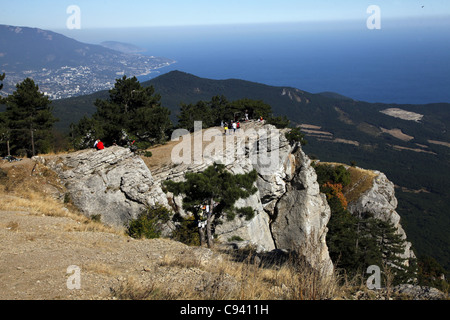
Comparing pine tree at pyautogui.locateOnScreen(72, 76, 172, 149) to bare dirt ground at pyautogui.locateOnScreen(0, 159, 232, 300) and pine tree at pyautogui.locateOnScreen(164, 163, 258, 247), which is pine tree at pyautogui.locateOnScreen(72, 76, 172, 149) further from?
Result: bare dirt ground at pyautogui.locateOnScreen(0, 159, 232, 300)

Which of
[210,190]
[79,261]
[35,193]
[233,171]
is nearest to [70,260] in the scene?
[79,261]

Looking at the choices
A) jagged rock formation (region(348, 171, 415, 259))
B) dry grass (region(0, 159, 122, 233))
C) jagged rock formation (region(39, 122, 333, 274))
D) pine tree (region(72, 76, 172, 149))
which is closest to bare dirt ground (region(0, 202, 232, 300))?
dry grass (region(0, 159, 122, 233))

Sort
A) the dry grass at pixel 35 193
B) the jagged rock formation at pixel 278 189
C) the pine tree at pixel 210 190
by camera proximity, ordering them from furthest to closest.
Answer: the jagged rock formation at pixel 278 189 → the pine tree at pixel 210 190 → the dry grass at pixel 35 193

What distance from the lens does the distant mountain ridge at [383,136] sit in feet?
258

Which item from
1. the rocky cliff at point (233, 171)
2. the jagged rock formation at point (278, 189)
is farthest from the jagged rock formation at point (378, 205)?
the jagged rock formation at point (278, 189)

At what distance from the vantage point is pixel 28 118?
28.9 meters

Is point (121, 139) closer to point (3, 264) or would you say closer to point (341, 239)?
point (3, 264)

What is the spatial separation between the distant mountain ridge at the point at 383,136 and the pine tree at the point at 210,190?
4837cm

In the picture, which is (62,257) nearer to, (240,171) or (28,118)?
(240,171)

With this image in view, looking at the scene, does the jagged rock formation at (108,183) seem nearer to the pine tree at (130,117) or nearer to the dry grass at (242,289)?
the pine tree at (130,117)

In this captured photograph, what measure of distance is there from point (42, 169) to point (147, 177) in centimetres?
577

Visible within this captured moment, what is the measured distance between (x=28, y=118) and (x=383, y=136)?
513ft

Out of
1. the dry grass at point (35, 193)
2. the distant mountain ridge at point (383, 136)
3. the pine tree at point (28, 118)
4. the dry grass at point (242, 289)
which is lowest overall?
the distant mountain ridge at point (383, 136)
